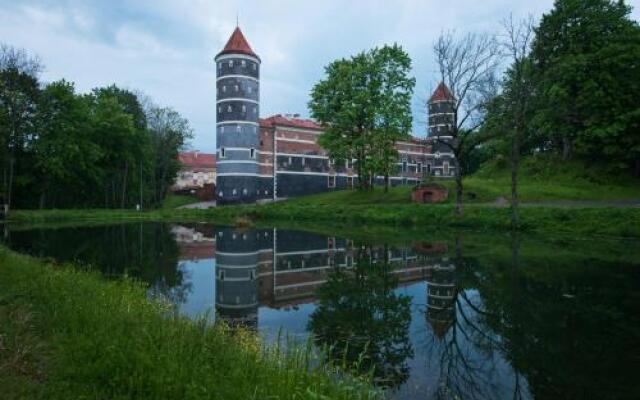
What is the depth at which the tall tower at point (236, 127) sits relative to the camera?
56.1m

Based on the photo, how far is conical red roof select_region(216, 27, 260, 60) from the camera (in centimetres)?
5625

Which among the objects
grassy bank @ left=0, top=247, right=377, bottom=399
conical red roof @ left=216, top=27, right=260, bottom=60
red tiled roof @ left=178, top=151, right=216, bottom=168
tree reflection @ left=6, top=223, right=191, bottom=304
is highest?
conical red roof @ left=216, top=27, right=260, bottom=60

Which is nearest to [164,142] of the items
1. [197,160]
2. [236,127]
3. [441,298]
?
[236,127]

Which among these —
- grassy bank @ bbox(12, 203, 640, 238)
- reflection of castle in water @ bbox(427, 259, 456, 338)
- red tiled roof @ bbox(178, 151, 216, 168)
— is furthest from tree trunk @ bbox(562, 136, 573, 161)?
red tiled roof @ bbox(178, 151, 216, 168)

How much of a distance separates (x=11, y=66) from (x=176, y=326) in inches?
1816

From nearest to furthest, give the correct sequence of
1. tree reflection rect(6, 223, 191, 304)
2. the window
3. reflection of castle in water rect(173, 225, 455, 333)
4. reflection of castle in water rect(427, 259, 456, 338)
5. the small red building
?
reflection of castle in water rect(427, 259, 456, 338), reflection of castle in water rect(173, 225, 455, 333), tree reflection rect(6, 223, 191, 304), the small red building, the window

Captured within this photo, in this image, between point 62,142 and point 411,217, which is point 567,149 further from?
point 62,142

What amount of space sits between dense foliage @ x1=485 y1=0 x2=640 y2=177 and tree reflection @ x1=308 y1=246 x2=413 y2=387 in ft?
82.8

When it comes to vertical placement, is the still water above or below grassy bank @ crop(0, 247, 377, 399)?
below

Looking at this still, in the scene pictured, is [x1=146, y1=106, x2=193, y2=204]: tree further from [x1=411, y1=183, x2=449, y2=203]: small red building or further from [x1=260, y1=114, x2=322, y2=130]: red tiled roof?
[x1=411, y1=183, x2=449, y2=203]: small red building

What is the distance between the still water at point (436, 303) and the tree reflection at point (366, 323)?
0.03 meters

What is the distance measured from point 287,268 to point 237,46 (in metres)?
47.0

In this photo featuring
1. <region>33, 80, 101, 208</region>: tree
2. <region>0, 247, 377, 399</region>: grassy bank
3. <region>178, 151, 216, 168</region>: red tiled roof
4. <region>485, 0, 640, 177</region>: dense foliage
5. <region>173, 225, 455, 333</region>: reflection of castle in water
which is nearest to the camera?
<region>0, 247, 377, 399</region>: grassy bank

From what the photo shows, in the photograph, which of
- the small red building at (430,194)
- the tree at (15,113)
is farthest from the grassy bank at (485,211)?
the tree at (15,113)
